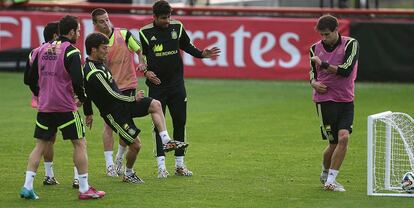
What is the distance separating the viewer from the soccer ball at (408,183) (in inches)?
444

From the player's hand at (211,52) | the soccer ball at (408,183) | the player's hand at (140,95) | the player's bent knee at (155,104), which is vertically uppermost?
the player's hand at (211,52)

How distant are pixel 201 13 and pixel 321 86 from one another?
12.7 m

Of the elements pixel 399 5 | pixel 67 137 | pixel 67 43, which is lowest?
pixel 399 5

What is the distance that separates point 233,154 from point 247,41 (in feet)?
30.2

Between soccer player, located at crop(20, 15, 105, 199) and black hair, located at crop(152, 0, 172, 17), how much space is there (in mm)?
1695

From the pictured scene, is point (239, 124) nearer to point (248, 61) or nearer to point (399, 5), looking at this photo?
point (248, 61)

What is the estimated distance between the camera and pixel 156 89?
12.8 meters

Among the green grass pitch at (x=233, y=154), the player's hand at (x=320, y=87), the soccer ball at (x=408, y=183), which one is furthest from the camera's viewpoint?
the player's hand at (x=320, y=87)

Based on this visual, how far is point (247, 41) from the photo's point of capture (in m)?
23.4

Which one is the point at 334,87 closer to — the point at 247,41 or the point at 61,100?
the point at 61,100

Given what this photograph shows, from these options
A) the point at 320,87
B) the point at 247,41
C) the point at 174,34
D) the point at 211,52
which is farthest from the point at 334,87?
the point at 247,41

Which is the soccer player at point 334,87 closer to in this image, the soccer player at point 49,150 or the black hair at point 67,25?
the black hair at point 67,25

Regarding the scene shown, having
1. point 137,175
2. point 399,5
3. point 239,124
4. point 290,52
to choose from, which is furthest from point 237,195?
point 399,5

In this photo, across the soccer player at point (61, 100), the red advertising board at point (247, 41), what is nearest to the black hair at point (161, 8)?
the soccer player at point (61, 100)
